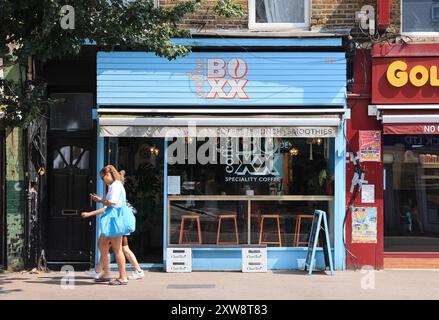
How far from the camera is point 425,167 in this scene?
35.3ft

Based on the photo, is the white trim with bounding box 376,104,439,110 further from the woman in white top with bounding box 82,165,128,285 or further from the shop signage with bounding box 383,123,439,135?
the woman in white top with bounding box 82,165,128,285

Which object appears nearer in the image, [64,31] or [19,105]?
[64,31]

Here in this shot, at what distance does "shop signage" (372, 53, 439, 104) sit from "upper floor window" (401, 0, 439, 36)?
0.70 meters

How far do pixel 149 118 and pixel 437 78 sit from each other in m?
4.81

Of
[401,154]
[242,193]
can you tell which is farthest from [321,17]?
[242,193]

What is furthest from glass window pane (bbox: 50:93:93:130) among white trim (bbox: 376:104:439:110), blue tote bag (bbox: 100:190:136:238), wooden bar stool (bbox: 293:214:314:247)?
white trim (bbox: 376:104:439:110)

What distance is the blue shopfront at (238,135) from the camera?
10156mm

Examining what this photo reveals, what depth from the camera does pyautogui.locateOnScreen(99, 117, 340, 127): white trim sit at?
1005 cm

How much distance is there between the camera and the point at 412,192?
10797mm

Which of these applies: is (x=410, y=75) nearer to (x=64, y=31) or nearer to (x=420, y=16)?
A: (x=420, y=16)

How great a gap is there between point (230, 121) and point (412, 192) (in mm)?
3483

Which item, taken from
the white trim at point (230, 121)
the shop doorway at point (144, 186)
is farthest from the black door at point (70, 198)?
the white trim at point (230, 121)

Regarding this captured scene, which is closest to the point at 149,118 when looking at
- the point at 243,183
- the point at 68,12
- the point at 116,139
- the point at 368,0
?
the point at 116,139
